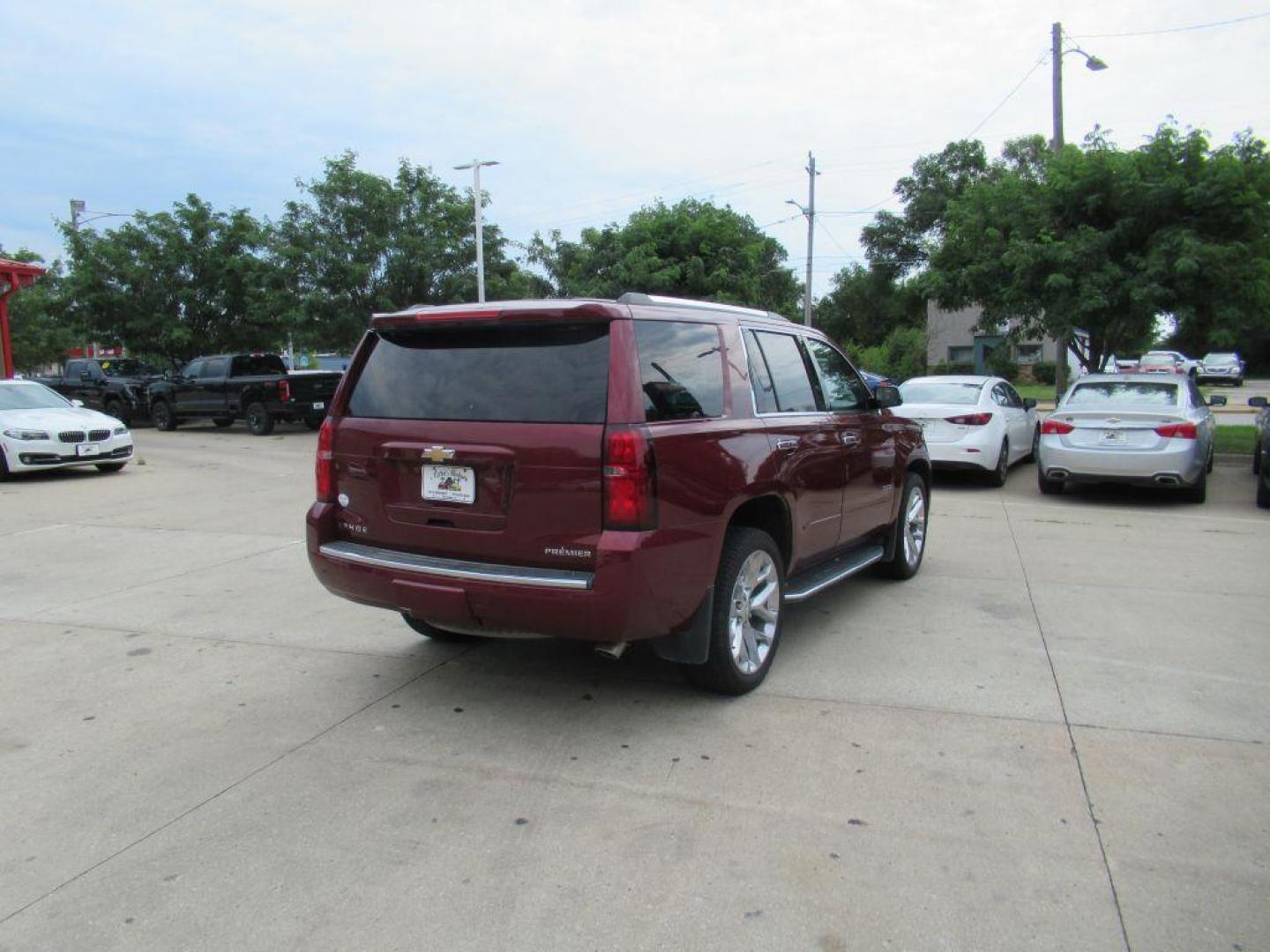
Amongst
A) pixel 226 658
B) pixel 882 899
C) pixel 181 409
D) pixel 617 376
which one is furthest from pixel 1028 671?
pixel 181 409

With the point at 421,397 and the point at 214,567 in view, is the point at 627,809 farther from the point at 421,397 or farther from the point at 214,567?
the point at 214,567

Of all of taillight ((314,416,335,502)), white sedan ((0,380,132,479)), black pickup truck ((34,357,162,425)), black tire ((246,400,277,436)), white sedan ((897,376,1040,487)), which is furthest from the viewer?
black pickup truck ((34,357,162,425))

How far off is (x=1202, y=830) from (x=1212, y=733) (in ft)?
3.30

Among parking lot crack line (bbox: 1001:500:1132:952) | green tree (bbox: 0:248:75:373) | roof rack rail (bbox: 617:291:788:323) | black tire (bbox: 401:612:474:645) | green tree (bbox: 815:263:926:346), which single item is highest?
green tree (bbox: 815:263:926:346)

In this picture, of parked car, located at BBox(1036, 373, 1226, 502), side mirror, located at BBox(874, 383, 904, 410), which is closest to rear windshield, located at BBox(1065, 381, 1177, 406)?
parked car, located at BBox(1036, 373, 1226, 502)

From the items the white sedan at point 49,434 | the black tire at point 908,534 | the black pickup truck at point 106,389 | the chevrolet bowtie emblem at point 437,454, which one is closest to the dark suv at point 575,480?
the chevrolet bowtie emblem at point 437,454

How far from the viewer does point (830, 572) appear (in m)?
5.56

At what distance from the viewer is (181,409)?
23.1 meters

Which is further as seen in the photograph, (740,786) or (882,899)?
(740,786)

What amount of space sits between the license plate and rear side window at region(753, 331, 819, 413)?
1.80 m

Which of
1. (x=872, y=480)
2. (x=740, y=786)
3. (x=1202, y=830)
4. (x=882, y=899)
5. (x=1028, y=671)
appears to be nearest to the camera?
(x=882, y=899)

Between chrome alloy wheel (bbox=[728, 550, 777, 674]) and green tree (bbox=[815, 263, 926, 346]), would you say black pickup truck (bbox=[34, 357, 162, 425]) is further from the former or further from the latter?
green tree (bbox=[815, 263, 926, 346])

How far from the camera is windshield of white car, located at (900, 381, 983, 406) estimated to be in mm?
12180

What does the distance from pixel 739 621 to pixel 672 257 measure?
22628mm
